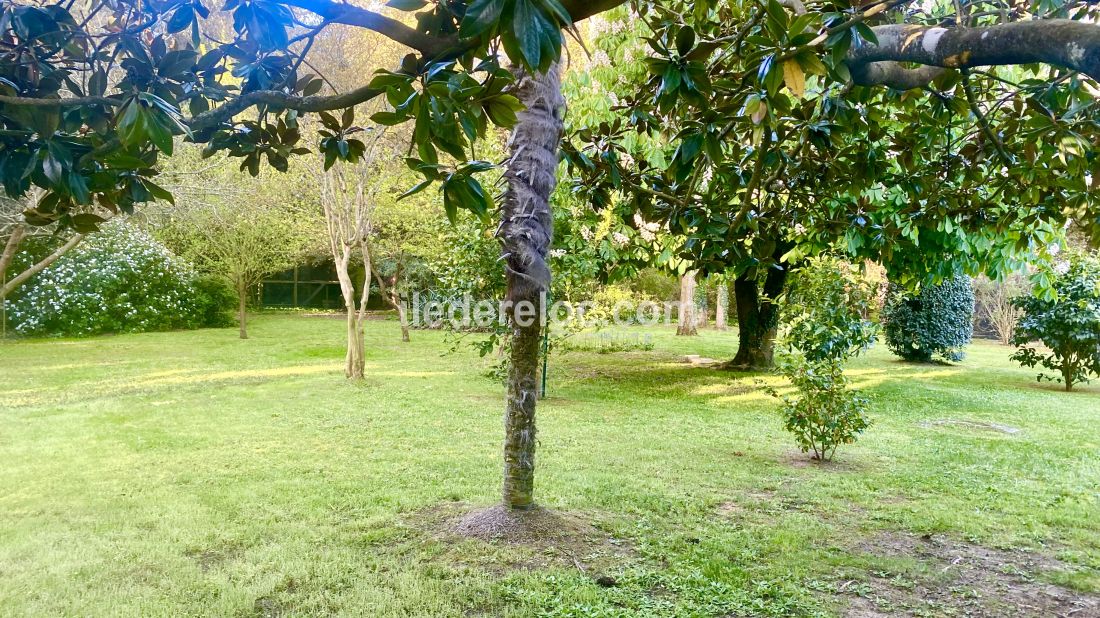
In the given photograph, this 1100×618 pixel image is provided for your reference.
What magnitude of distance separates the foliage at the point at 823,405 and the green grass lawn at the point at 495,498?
0.94 ft

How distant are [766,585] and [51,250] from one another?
13955mm

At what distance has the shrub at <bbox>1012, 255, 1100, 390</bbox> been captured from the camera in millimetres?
9219

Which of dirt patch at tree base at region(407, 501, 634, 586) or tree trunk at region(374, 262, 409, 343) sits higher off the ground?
tree trunk at region(374, 262, 409, 343)

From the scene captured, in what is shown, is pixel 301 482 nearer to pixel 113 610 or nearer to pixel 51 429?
pixel 113 610

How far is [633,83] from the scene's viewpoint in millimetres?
5000

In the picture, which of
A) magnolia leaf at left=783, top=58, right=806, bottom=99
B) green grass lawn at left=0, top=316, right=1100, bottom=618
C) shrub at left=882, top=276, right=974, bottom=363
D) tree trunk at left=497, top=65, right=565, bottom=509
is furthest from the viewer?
shrub at left=882, top=276, right=974, bottom=363

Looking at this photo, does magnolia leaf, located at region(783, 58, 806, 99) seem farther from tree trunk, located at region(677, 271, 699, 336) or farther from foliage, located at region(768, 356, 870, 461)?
tree trunk, located at region(677, 271, 699, 336)

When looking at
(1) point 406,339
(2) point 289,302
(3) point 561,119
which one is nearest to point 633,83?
(3) point 561,119

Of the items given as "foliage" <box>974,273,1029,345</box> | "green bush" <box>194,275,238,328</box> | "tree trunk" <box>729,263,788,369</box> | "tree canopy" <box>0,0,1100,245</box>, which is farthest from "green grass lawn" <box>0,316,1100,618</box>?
"foliage" <box>974,273,1029,345</box>

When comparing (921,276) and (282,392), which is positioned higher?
(921,276)

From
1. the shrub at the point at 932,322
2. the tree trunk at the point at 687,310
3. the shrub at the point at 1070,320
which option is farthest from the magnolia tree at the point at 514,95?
the tree trunk at the point at 687,310

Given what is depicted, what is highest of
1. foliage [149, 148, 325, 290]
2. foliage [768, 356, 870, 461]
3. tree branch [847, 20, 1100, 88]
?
foliage [149, 148, 325, 290]

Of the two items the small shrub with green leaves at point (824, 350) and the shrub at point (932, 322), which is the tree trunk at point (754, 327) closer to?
the small shrub with green leaves at point (824, 350)

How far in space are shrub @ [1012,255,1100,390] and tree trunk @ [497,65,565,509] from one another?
8.40m
